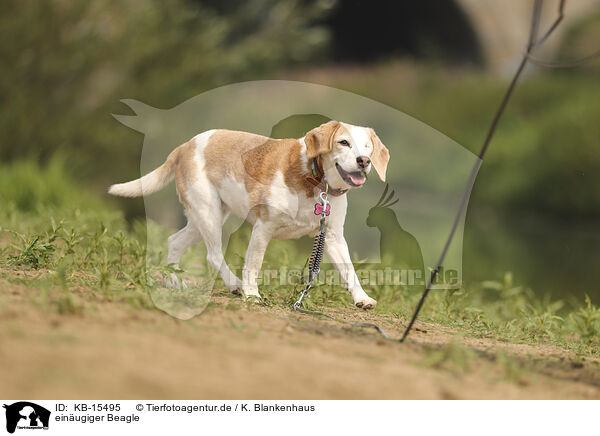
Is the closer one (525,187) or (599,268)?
(599,268)

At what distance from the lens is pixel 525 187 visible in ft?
47.6

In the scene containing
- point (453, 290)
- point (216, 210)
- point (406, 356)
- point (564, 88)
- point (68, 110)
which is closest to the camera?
point (406, 356)

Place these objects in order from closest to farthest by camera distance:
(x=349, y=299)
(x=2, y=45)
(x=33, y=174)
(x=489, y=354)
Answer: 1. (x=489, y=354)
2. (x=349, y=299)
3. (x=33, y=174)
4. (x=2, y=45)

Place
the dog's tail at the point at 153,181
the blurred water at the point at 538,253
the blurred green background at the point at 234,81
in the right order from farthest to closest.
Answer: the blurred green background at the point at 234,81 < the blurred water at the point at 538,253 < the dog's tail at the point at 153,181

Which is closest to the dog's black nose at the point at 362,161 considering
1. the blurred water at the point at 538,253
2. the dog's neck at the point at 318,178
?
the dog's neck at the point at 318,178

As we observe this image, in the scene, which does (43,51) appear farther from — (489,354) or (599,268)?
(489,354)

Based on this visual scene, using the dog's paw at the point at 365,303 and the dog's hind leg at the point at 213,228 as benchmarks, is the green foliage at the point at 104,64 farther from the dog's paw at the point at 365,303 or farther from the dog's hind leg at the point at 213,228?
the dog's paw at the point at 365,303

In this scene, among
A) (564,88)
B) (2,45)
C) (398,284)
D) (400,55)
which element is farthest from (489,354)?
(400,55)

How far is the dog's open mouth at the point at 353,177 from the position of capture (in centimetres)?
341

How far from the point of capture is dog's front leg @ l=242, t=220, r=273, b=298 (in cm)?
380

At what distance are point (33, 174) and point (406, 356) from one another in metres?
6.57

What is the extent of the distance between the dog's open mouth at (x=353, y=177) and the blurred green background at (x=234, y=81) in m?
3.38

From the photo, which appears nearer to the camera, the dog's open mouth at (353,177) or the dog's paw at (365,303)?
the dog's open mouth at (353,177)
